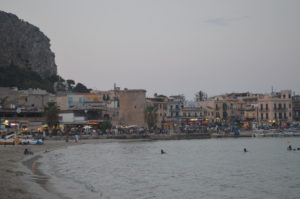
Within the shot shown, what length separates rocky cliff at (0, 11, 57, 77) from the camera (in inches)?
6294

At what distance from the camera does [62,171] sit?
31.2 m

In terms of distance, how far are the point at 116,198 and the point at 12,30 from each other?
516 feet

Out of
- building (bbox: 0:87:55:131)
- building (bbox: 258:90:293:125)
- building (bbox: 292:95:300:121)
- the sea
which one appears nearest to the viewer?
the sea

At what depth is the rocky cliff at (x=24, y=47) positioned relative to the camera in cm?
15988

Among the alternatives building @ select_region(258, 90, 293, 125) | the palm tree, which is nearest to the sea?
the palm tree

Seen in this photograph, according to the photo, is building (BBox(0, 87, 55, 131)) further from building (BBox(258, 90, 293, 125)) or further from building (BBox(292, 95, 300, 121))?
building (BBox(292, 95, 300, 121))

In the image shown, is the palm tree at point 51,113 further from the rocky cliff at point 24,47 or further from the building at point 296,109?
the rocky cliff at point 24,47

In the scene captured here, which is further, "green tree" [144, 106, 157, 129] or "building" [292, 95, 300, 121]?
"building" [292, 95, 300, 121]

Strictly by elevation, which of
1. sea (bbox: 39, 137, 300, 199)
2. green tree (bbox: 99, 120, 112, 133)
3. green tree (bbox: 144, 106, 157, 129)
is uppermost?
green tree (bbox: 144, 106, 157, 129)

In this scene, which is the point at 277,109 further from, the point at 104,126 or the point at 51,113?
the point at 51,113

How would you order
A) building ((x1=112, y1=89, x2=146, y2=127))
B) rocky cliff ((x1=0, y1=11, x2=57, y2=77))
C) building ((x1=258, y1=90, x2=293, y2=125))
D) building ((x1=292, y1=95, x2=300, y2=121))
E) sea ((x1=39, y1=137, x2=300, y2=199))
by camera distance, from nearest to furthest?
1. sea ((x1=39, y1=137, x2=300, y2=199))
2. building ((x1=112, y1=89, x2=146, y2=127))
3. building ((x1=258, y1=90, x2=293, y2=125))
4. building ((x1=292, y1=95, x2=300, y2=121))
5. rocky cliff ((x1=0, y1=11, x2=57, y2=77))

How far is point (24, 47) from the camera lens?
6698 inches

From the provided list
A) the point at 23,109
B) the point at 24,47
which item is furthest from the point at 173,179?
the point at 24,47

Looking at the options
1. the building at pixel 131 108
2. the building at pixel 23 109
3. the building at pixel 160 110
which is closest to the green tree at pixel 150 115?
the building at pixel 131 108
